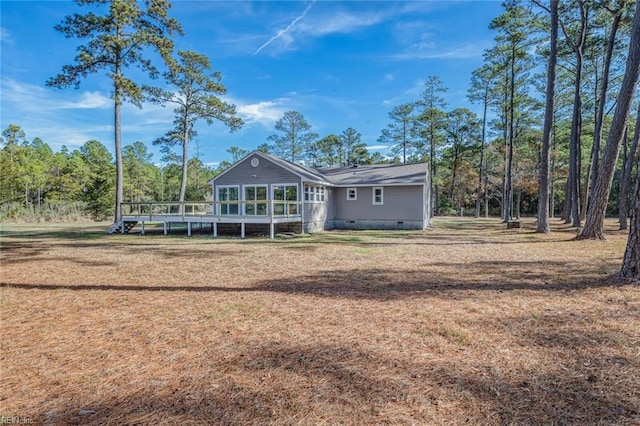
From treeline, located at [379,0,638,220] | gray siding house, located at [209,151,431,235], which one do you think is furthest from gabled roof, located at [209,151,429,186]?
treeline, located at [379,0,638,220]

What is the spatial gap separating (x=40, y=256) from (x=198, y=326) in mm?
8200

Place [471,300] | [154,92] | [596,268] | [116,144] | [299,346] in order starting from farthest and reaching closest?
[154,92] < [116,144] < [596,268] < [471,300] < [299,346]

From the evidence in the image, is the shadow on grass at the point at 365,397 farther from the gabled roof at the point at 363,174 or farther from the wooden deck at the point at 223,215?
the gabled roof at the point at 363,174

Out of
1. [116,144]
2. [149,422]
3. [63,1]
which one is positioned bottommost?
[149,422]

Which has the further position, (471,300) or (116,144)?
(116,144)

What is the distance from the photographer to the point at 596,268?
6707 millimetres

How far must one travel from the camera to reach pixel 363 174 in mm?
20797

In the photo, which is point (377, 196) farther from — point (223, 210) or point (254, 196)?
point (223, 210)

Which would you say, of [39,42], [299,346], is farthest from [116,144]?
[299,346]

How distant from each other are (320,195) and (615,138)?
1247 cm

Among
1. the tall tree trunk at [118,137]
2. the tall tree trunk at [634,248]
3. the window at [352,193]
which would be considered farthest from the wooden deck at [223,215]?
the tall tree trunk at [634,248]

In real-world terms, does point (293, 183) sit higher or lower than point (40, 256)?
higher

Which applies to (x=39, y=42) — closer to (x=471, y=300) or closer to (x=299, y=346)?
(x=299, y=346)

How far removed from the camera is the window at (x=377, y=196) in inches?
736
